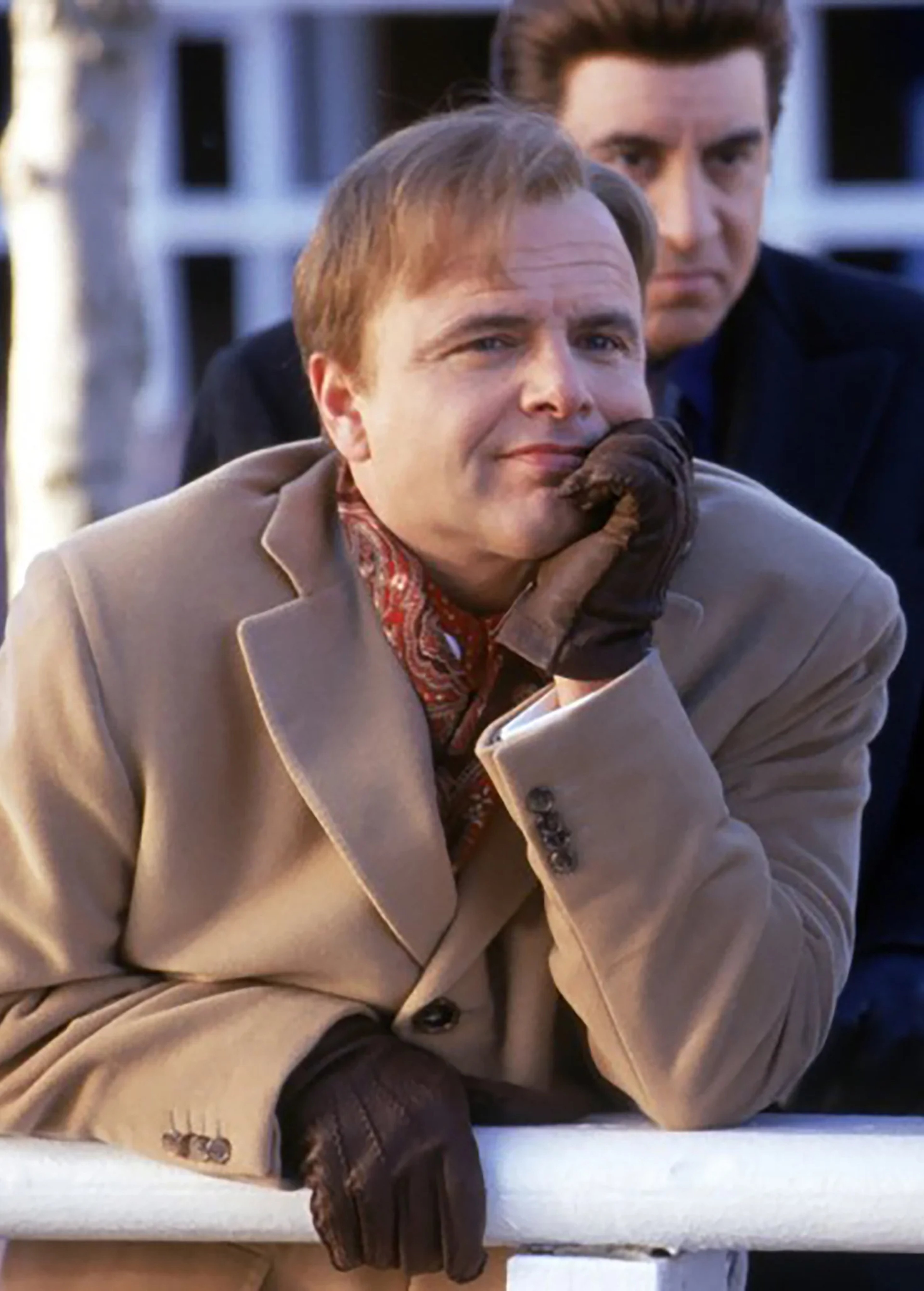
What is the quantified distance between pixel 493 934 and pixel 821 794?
304 mm

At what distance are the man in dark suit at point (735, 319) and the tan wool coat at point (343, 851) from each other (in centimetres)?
67

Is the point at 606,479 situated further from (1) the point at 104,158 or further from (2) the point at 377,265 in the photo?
(1) the point at 104,158

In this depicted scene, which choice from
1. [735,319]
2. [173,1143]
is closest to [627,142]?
[735,319]

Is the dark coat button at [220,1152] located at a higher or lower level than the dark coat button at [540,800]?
lower

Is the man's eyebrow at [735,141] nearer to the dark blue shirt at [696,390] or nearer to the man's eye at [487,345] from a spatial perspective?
the dark blue shirt at [696,390]

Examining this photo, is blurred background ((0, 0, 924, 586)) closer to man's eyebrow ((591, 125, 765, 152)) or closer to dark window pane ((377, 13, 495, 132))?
dark window pane ((377, 13, 495, 132))

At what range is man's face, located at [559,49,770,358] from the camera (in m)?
3.40

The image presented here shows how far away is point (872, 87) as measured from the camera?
336 inches

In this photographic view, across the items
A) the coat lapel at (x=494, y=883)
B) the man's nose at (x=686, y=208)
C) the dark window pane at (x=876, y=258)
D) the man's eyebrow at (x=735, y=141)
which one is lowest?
the dark window pane at (x=876, y=258)

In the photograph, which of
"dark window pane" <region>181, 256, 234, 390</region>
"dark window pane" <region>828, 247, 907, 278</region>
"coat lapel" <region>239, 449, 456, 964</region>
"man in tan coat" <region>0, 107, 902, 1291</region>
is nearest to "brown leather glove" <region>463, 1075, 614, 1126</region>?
"man in tan coat" <region>0, 107, 902, 1291</region>

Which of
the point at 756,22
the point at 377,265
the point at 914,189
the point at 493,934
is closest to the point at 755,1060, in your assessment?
the point at 493,934

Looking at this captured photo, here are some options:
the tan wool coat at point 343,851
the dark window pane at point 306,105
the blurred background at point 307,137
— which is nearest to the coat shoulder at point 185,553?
the tan wool coat at point 343,851

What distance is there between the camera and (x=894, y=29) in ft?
27.8

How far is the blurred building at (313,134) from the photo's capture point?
8.47 metres
